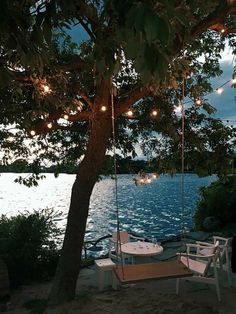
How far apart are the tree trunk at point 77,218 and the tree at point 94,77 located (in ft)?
0.05

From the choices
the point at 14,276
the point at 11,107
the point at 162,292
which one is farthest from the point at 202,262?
the point at 11,107

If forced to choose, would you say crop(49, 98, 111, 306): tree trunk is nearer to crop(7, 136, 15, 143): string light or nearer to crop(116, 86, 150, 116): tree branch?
crop(116, 86, 150, 116): tree branch

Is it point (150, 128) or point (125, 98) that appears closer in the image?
point (125, 98)

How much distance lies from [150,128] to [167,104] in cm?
72

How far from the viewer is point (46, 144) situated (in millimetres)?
9367

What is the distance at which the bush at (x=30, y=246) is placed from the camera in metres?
7.44

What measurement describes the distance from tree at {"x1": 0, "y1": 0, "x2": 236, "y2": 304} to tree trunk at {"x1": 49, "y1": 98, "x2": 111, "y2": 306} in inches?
0.6

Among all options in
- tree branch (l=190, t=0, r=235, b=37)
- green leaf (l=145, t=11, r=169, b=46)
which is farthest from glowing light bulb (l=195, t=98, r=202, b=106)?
green leaf (l=145, t=11, r=169, b=46)

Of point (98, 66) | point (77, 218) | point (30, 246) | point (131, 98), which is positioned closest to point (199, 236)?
point (30, 246)

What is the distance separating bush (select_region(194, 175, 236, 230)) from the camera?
51.0ft

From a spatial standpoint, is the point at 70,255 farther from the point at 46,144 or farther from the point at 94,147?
the point at 46,144

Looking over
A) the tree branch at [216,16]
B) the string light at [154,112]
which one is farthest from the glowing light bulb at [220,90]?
the tree branch at [216,16]

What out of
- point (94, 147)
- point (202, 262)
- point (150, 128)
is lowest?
point (202, 262)

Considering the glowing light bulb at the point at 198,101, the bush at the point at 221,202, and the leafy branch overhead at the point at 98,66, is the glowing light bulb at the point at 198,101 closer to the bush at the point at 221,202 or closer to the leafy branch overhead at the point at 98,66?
the leafy branch overhead at the point at 98,66
